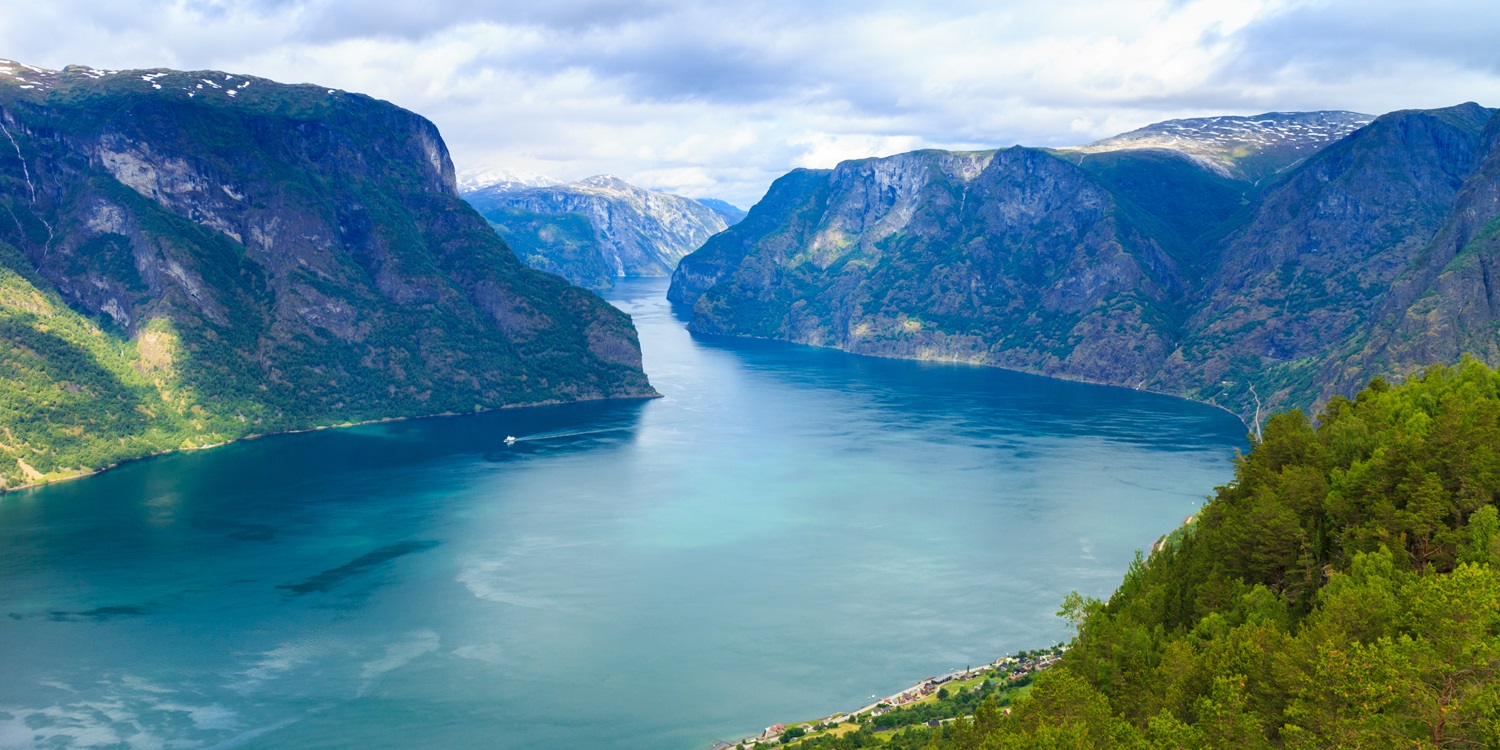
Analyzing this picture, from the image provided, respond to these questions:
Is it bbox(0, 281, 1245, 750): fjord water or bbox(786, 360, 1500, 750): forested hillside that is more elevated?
bbox(786, 360, 1500, 750): forested hillside

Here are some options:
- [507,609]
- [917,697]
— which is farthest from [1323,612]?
[507,609]

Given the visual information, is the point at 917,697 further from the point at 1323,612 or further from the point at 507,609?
the point at 1323,612

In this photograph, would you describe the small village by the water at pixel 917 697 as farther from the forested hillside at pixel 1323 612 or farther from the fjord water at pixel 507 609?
the forested hillside at pixel 1323 612

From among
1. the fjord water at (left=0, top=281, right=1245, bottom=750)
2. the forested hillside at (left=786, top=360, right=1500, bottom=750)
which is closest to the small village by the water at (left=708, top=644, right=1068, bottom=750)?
the fjord water at (left=0, top=281, right=1245, bottom=750)

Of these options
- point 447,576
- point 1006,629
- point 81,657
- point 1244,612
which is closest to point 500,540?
point 447,576

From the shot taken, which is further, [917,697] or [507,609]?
[507,609]

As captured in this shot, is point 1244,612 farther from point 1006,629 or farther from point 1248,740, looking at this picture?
point 1006,629

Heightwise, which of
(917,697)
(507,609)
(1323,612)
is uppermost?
(1323,612)

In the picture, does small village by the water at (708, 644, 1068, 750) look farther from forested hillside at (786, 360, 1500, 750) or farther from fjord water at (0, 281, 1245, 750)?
forested hillside at (786, 360, 1500, 750)
